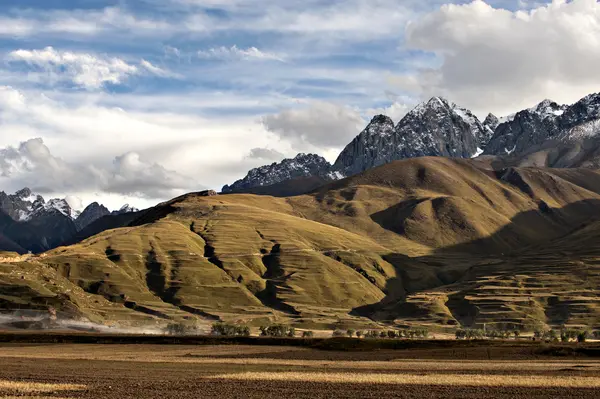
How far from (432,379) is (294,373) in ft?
63.5

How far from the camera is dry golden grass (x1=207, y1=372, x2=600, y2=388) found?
91875 millimetres

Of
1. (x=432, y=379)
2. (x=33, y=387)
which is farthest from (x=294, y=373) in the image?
(x=33, y=387)

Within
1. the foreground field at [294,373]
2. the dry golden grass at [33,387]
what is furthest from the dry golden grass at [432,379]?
the dry golden grass at [33,387]

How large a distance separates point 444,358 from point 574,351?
27089mm

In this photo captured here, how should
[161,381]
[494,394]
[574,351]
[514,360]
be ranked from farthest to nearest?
[574,351] < [514,360] < [161,381] < [494,394]

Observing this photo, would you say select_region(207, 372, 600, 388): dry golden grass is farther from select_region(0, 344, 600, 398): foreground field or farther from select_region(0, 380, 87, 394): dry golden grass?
select_region(0, 380, 87, 394): dry golden grass

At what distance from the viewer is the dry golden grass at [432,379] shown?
9188 centimetres

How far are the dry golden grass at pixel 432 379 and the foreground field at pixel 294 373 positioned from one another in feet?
0.38

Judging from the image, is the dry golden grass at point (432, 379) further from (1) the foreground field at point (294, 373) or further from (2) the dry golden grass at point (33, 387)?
(2) the dry golden grass at point (33, 387)

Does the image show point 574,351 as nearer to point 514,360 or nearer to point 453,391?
point 514,360

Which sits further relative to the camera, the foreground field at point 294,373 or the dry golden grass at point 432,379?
the dry golden grass at point 432,379

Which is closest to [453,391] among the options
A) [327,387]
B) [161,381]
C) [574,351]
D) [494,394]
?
[494,394]

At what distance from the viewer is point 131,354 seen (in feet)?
511

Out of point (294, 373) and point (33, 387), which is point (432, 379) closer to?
point (294, 373)
